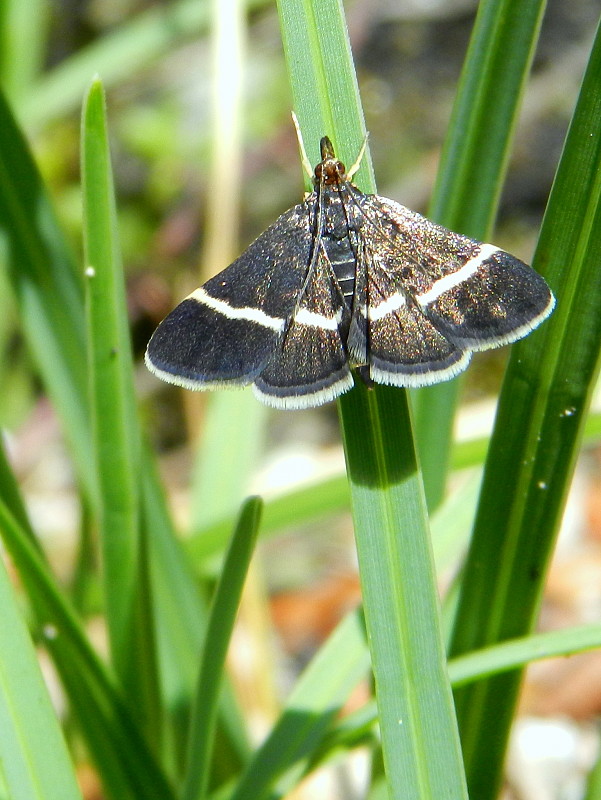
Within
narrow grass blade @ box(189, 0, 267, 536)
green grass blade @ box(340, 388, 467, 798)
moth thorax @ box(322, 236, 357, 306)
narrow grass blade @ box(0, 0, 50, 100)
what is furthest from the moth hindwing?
narrow grass blade @ box(0, 0, 50, 100)

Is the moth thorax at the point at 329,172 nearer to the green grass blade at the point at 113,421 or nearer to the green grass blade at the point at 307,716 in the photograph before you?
the green grass blade at the point at 113,421

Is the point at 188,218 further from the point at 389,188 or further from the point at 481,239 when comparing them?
the point at 481,239

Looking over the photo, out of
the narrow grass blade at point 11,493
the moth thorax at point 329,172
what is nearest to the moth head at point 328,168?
the moth thorax at point 329,172

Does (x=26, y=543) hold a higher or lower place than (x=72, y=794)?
higher

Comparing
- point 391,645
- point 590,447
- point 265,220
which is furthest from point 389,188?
point 391,645

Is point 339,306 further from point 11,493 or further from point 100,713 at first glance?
point 100,713
